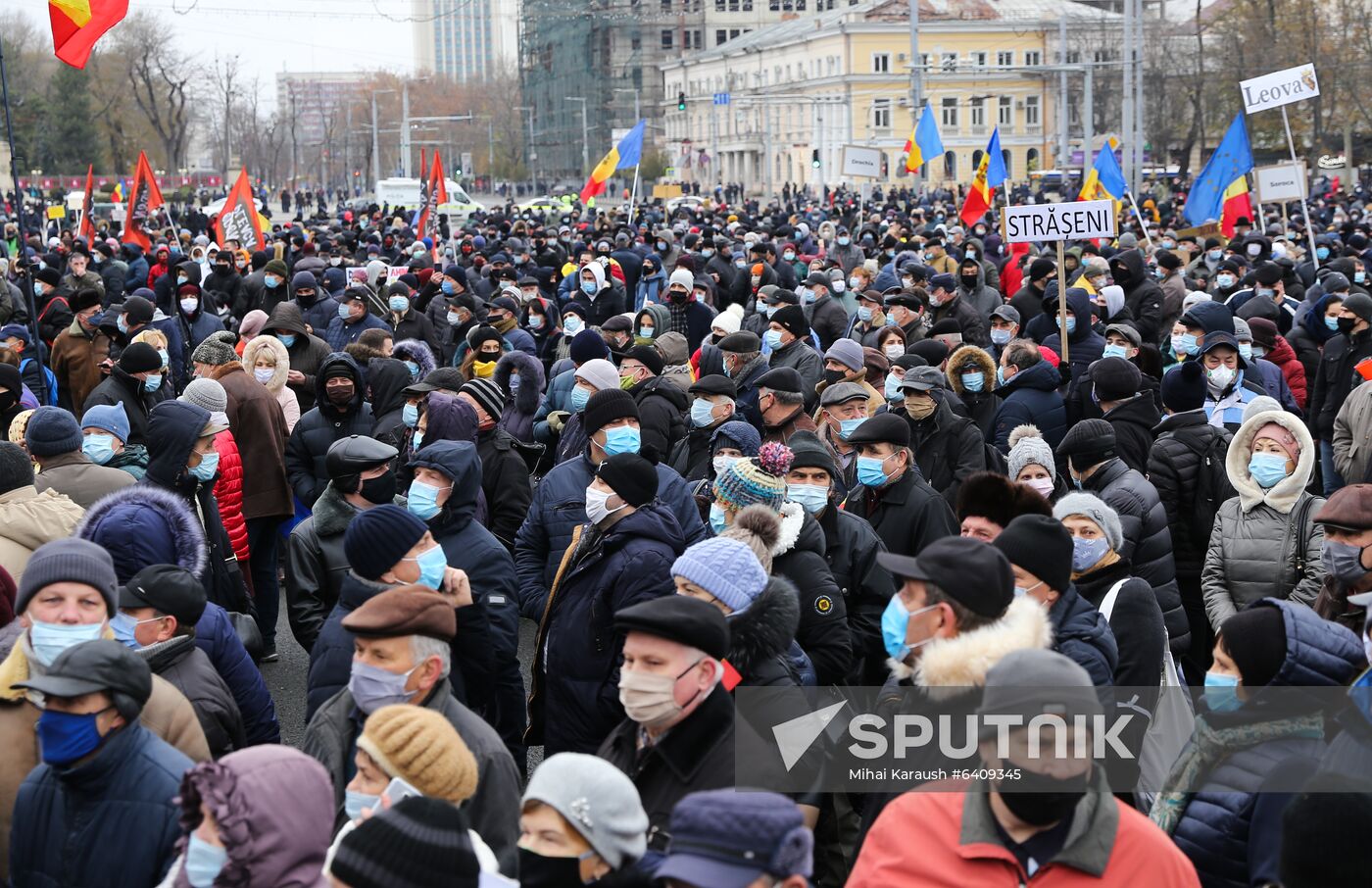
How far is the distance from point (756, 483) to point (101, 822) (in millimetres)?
2585

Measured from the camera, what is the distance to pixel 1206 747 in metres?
3.93

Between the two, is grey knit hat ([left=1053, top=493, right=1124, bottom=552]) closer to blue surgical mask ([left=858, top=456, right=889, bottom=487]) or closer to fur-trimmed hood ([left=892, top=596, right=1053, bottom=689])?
blue surgical mask ([left=858, top=456, right=889, bottom=487])

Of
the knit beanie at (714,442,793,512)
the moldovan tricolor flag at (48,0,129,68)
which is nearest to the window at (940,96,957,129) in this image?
the moldovan tricolor flag at (48,0,129,68)

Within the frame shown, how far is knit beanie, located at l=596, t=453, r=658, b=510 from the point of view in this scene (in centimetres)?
553

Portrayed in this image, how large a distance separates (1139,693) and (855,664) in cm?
116

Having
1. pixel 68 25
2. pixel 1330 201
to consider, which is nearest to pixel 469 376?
pixel 68 25

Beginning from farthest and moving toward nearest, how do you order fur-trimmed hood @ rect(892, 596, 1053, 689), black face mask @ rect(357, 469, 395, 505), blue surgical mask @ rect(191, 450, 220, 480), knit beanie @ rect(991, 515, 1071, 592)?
1. blue surgical mask @ rect(191, 450, 220, 480)
2. black face mask @ rect(357, 469, 395, 505)
3. knit beanie @ rect(991, 515, 1071, 592)
4. fur-trimmed hood @ rect(892, 596, 1053, 689)

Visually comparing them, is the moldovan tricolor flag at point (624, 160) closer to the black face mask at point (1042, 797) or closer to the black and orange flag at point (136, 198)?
the black and orange flag at point (136, 198)

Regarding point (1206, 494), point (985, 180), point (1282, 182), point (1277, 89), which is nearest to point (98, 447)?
point (1206, 494)

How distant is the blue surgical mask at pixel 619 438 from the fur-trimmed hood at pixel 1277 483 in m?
2.54

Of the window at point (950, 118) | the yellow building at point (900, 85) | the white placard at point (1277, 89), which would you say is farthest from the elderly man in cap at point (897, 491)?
the window at point (950, 118)

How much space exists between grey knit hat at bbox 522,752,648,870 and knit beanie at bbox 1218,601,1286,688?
163 cm

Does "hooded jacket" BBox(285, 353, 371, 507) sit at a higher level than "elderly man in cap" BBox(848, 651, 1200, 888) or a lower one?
higher

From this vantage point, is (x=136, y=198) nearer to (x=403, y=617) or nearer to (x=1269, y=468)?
(x=1269, y=468)
